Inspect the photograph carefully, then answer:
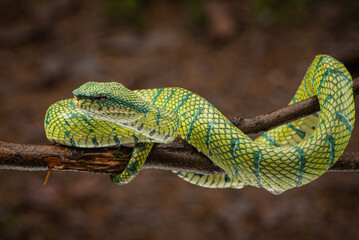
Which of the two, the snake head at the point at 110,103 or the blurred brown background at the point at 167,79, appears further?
the blurred brown background at the point at 167,79

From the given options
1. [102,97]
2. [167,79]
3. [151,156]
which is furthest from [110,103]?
[167,79]

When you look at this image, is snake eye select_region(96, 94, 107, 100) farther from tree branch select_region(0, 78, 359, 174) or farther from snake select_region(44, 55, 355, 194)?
tree branch select_region(0, 78, 359, 174)

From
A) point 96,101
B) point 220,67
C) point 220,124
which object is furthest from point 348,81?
point 220,67

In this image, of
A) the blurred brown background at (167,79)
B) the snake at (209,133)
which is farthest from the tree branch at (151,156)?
the blurred brown background at (167,79)

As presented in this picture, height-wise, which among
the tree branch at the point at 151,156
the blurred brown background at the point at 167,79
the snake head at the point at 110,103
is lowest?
the blurred brown background at the point at 167,79

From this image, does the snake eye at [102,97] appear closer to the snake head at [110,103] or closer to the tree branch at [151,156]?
the snake head at [110,103]

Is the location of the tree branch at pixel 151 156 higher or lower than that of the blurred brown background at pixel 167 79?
higher

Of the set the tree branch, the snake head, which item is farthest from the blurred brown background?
the snake head

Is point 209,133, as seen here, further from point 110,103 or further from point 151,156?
point 110,103

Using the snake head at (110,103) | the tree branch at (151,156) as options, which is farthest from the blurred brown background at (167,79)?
the snake head at (110,103)

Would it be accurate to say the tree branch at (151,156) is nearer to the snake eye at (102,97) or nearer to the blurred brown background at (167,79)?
the snake eye at (102,97)
